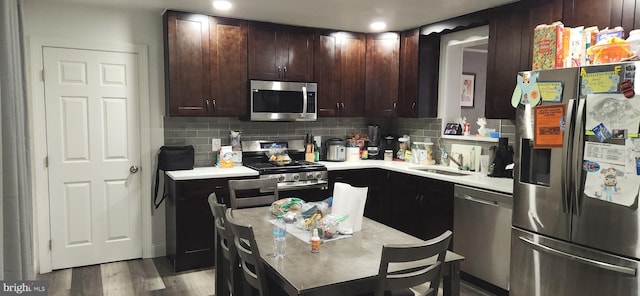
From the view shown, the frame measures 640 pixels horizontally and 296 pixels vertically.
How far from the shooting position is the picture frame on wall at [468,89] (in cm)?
555

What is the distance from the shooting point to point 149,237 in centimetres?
420

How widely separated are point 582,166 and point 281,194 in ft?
8.34

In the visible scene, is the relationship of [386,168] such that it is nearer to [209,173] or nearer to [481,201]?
[481,201]

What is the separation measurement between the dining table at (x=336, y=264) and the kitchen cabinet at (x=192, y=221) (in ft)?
4.70

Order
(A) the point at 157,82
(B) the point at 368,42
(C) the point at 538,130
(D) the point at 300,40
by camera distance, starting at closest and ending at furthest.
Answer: (C) the point at 538,130
(A) the point at 157,82
(D) the point at 300,40
(B) the point at 368,42

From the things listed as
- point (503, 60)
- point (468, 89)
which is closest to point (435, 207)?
point (503, 60)

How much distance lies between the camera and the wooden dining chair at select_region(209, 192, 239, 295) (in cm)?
227

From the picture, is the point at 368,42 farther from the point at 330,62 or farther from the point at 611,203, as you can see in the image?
the point at 611,203

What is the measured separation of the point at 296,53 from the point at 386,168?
148 cm

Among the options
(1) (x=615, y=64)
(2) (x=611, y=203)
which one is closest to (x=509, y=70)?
(1) (x=615, y=64)

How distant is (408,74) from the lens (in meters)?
4.70

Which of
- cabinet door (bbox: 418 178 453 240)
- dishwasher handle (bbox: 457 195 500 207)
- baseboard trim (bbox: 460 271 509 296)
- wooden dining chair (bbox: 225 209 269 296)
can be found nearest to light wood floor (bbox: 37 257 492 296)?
baseboard trim (bbox: 460 271 509 296)

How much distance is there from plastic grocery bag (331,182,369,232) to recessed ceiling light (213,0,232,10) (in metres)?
2.01

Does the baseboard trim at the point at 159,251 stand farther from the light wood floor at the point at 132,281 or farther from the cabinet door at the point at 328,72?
the cabinet door at the point at 328,72
